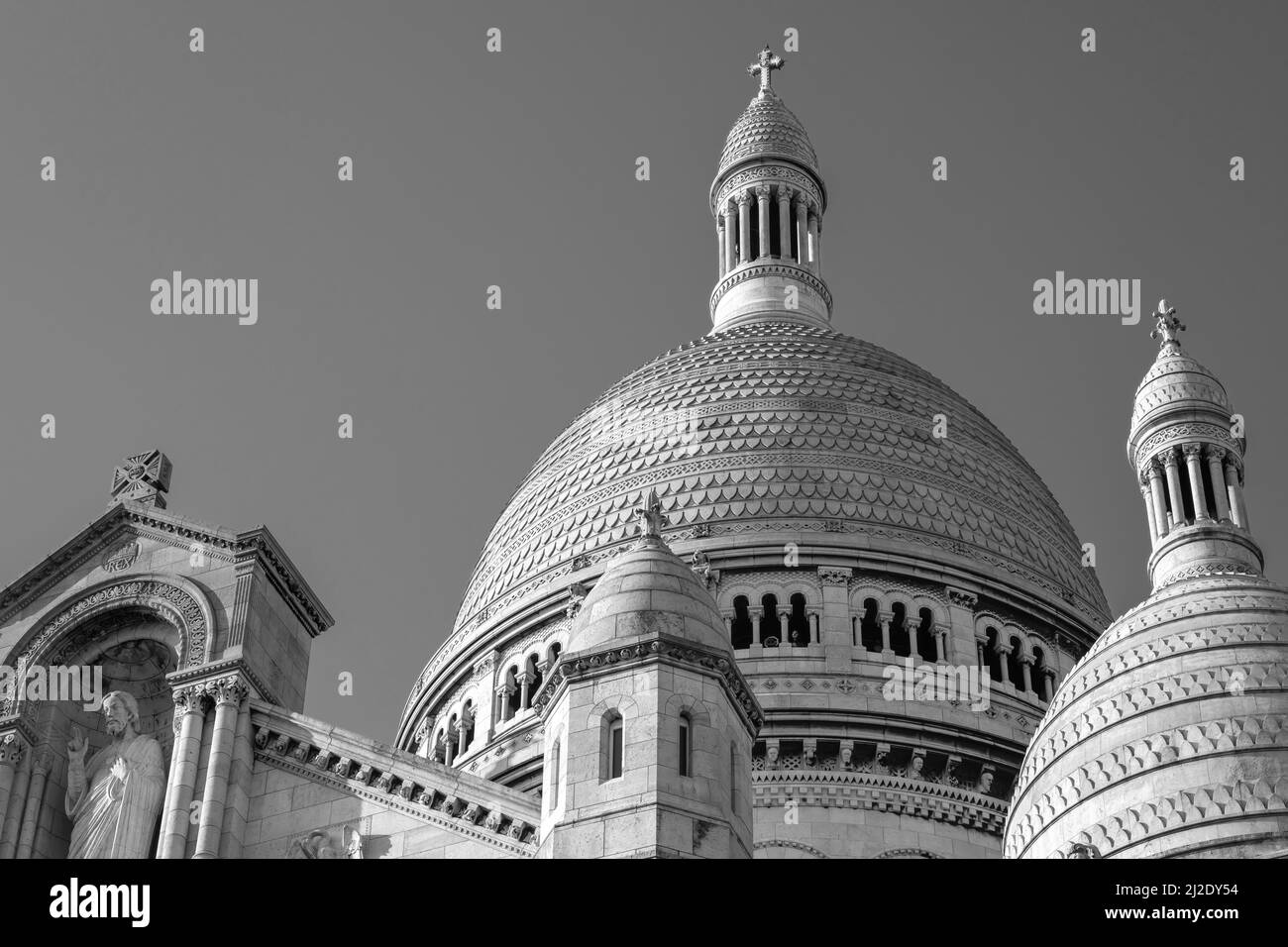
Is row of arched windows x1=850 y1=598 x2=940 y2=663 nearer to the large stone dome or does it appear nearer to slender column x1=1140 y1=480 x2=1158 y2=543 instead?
the large stone dome

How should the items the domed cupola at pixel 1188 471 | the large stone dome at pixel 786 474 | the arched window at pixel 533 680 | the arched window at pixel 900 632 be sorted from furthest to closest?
the large stone dome at pixel 786 474 < the arched window at pixel 533 680 < the arched window at pixel 900 632 < the domed cupola at pixel 1188 471

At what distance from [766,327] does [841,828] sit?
1869cm

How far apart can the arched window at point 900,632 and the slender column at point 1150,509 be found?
30.0ft

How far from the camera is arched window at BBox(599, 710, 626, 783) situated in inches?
1013

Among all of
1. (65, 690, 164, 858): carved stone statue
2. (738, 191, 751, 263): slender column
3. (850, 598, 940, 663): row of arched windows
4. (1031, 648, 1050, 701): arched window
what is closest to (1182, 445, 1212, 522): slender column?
(850, 598, 940, 663): row of arched windows

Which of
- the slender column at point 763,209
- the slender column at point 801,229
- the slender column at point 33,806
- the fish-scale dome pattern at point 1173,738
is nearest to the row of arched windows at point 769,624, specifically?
the fish-scale dome pattern at point 1173,738

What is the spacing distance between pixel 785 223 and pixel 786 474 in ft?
52.1

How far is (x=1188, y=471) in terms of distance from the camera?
43750mm

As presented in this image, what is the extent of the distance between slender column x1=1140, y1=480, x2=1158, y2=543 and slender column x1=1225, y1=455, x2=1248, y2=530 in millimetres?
1259

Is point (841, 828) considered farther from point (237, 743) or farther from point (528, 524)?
point (237, 743)

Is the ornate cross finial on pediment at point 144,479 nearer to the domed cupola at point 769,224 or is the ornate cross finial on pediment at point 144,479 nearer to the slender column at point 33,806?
the slender column at point 33,806

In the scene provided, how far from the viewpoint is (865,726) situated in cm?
4959

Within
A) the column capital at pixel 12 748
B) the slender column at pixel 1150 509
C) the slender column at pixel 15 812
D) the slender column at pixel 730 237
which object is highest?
the slender column at pixel 730 237

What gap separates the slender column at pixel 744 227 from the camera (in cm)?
6968
